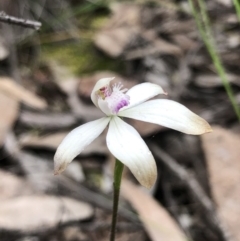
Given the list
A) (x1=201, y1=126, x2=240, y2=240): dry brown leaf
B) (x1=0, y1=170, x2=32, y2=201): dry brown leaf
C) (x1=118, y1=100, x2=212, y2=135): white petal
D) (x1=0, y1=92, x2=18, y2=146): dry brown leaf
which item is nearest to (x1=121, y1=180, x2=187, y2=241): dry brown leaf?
(x1=201, y1=126, x2=240, y2=240): dry brown leaf

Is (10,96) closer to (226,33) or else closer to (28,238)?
(28,238)

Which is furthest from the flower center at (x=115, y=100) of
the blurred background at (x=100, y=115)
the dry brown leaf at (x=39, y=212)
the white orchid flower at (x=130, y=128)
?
the dry brown leaf at (x=39, y=212)

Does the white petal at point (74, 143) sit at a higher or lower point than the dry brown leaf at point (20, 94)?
lower

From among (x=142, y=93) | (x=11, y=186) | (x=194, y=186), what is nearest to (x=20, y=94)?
(x=11, y=186)

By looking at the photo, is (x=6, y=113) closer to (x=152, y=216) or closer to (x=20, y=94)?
(x=20, y=94)

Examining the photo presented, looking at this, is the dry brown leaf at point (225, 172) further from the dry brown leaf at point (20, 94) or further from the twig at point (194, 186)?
the dry brown leaf at point (20, 94)

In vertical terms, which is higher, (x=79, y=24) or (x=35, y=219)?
(x=79, y=24)

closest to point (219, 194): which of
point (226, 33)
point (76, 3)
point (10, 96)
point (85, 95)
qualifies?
point (85, 95)

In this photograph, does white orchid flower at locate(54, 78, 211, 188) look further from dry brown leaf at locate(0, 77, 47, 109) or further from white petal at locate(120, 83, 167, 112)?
dry brown leaf at locate(0, 77, 47, 109)
